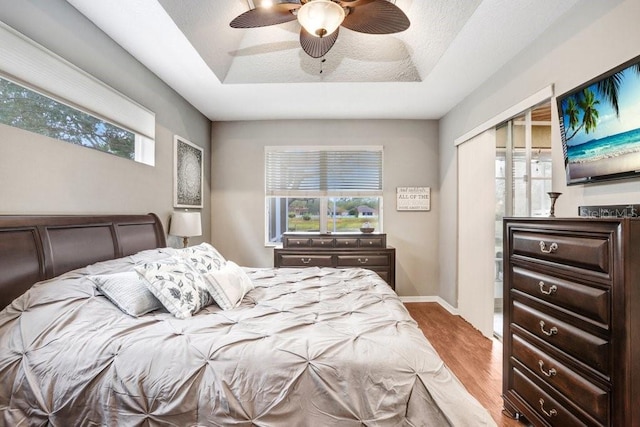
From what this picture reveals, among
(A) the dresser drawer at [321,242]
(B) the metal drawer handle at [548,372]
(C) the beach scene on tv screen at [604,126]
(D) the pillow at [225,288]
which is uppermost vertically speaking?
(C) the beach scene on tv screen at [604,126]

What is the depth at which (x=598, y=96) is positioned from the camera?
5.38 feet

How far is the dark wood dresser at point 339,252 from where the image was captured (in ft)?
12.3

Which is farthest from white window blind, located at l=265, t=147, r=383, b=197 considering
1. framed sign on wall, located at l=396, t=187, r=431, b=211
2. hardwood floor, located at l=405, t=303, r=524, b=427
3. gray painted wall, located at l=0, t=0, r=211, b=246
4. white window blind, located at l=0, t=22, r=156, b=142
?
white window blind, located at l=0, t=22, r=156, b=142

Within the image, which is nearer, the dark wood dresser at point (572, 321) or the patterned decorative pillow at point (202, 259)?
the dark wood dresser at point (572, 321)

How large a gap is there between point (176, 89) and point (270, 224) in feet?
6.95

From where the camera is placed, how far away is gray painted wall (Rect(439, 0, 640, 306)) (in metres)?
1.57

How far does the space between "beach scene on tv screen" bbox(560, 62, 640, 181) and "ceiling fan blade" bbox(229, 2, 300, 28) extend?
1.77 m

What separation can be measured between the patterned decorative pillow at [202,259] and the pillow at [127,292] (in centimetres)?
38

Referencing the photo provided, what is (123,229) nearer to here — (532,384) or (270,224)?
(270,224)

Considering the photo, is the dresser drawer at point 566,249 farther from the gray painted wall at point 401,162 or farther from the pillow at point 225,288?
the gray painted wall at point 401,162

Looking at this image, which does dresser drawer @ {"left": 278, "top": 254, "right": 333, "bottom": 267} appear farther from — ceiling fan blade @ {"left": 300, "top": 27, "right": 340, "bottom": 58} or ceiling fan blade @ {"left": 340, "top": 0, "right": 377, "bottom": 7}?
ceiling fan blade @ {"left": 340, "top": 0, "right": 377, "bottom": 7}

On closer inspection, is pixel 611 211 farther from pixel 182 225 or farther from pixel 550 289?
pixel 182 225

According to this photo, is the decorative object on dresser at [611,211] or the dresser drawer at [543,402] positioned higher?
the decorative object on dresser at [611,211]

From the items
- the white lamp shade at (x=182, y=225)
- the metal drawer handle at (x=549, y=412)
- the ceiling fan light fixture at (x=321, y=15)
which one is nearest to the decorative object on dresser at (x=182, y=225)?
the white lamp shade at (x=182, y=225)
